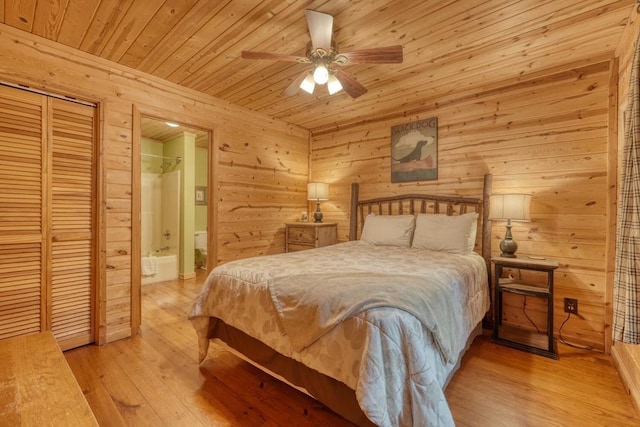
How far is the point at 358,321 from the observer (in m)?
1.29

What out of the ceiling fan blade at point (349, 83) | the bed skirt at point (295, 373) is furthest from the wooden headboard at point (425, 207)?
the bed skirt at point (295, 373)

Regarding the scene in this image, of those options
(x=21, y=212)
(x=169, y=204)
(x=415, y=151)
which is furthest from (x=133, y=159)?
(x=415, y=151)

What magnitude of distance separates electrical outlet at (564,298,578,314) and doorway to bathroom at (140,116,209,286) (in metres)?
4.52

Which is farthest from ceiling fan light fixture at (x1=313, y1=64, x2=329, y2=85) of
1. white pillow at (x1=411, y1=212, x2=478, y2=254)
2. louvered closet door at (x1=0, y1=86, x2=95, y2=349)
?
louvered closet door at (x1=0, y1=86, x2=95, y2=349)

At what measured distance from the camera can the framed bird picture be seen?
332cm

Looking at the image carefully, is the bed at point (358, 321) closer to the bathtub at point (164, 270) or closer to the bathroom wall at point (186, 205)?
the bathtub at point (164, 270)

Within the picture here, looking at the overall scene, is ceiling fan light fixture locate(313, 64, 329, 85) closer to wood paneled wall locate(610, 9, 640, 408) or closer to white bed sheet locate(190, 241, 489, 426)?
white bed sheet locate(190, 241, 489, 426)

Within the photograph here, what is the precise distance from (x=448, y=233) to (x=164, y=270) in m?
4.23

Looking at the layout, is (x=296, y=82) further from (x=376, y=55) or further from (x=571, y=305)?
(x=571, y=305)

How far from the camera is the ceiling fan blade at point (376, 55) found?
1.87m

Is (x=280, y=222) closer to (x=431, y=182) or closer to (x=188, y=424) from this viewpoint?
(x=431, y=182)

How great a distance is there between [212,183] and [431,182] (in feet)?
8.14

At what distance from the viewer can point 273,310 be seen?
1.66m

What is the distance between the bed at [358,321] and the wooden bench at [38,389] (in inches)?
33.5
